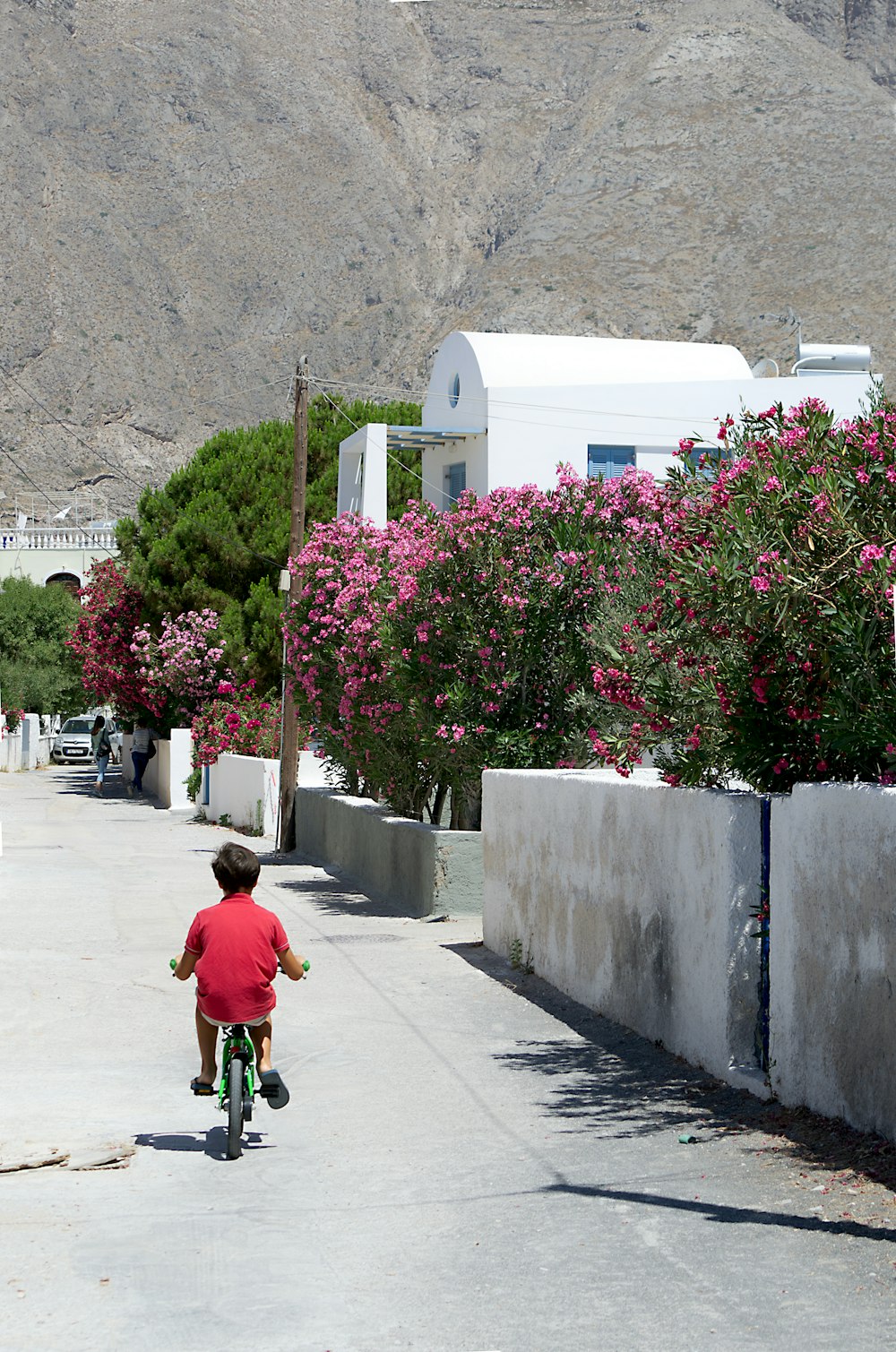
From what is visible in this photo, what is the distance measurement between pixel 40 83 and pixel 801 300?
7937 cm

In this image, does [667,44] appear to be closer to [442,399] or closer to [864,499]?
[442,399]

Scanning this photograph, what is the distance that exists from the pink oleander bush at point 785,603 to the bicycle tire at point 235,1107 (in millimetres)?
3078

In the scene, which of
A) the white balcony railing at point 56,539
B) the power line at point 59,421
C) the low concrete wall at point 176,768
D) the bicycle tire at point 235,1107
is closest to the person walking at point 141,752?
the low concrete wall at point 176,768

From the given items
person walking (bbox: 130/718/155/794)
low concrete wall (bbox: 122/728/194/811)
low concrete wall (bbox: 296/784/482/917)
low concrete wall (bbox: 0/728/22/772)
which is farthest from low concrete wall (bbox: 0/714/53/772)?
low concrete wall (bbox: 296/784/482/917)

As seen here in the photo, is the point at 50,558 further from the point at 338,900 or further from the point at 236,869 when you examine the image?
the point at 236,869

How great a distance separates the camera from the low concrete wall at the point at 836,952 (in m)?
7.06

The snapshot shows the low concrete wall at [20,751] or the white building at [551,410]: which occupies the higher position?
the white building at [551,410]

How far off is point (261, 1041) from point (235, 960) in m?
0.45

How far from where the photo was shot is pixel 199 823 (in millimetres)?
35375

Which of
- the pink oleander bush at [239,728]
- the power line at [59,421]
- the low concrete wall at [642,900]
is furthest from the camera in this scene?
the power line at [59,421]

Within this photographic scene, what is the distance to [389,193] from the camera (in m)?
146

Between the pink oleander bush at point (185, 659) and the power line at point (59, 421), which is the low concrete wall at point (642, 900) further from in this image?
the power line at point (59, 421)

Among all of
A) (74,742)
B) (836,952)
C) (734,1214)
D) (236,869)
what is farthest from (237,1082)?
(74,742)

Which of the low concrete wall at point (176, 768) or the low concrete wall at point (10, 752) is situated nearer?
the low concrete wall at point (176, 768)
